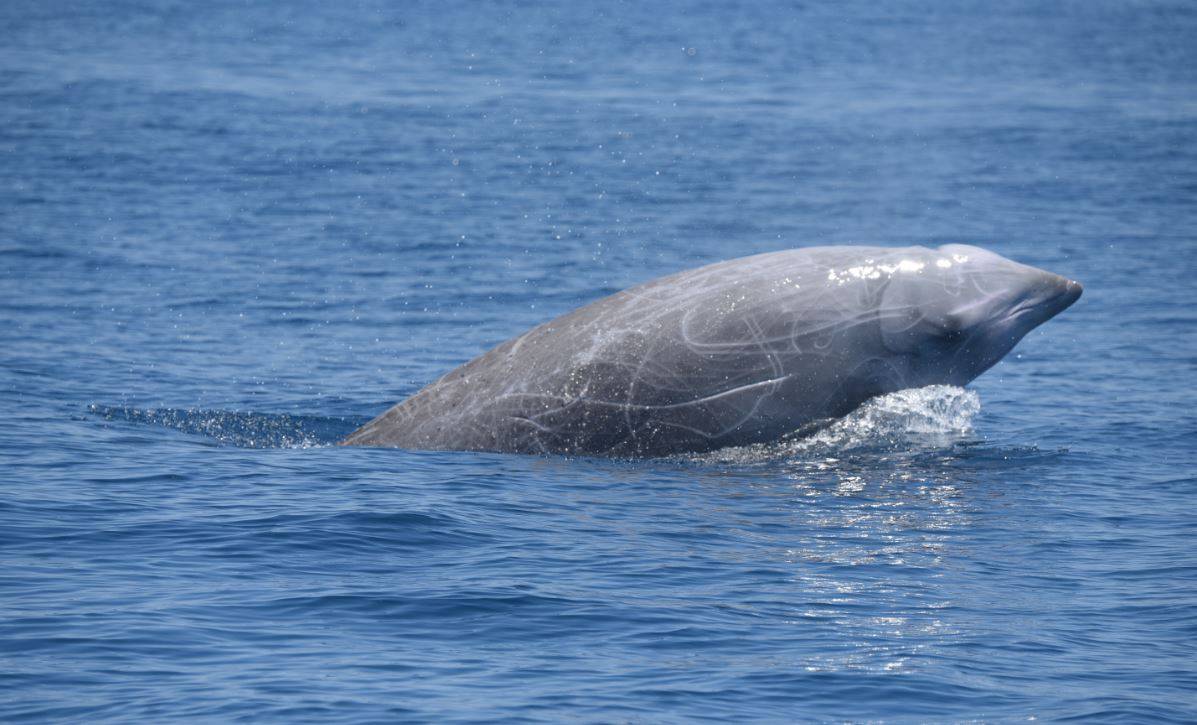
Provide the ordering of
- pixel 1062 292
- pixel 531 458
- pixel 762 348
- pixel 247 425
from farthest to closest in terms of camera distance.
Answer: pixel 247 425 < pixel 531 458 < pixel 1062 292 < pixel 762 348

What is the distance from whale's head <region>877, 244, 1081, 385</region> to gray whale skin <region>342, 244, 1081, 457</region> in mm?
15

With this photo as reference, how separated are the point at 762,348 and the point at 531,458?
272 cm

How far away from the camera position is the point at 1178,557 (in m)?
15.8

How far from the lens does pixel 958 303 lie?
17.7 meters

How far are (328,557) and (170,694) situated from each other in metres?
3.49

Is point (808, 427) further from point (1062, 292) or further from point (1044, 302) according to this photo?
point (1062, 292)

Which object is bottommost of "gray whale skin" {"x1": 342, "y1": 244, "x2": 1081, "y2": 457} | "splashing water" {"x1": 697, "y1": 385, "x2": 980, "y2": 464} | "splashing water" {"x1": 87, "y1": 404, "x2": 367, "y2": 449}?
"splashing water" {"x1": 87, "y1": 404, "x2": 367, "y2": 449}

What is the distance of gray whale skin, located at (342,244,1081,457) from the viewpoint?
17719mm

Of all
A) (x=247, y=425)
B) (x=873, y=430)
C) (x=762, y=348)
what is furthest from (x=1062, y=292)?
(x=247, y=425)

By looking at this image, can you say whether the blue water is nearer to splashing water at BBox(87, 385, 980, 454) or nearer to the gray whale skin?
splashing water at BBox(87, 385, 980, 454)

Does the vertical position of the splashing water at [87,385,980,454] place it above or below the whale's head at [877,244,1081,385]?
below

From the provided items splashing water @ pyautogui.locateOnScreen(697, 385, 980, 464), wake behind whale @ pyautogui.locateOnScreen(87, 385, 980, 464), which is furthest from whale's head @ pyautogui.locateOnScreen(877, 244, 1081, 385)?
wake behind whale @ pyautogui.locateOnScreen(87, 385, 980, 464)

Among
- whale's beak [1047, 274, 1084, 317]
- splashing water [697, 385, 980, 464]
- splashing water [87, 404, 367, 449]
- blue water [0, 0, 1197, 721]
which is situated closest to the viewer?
blue water [0, 0, 1197, 721]

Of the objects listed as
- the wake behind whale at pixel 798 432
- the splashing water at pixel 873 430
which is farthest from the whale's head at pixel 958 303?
the wake behind whale at pixel 798 432
